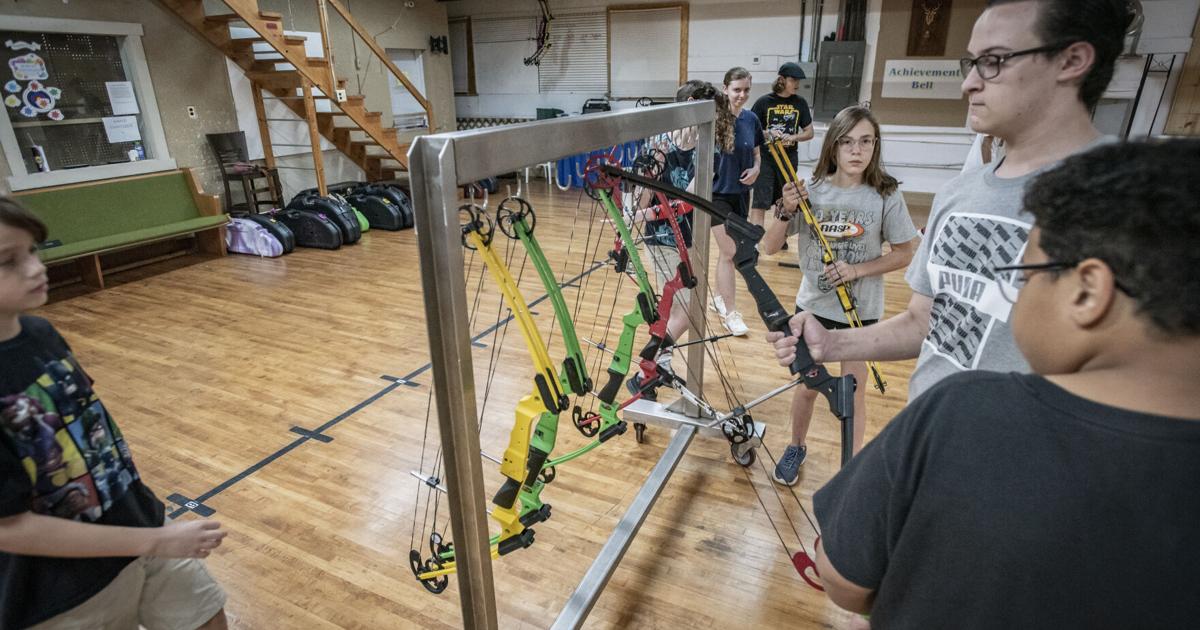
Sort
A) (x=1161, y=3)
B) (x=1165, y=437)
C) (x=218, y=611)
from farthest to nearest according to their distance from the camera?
(x=1161, y=3) < (x=218, y=611) < (x=1165, y=437)

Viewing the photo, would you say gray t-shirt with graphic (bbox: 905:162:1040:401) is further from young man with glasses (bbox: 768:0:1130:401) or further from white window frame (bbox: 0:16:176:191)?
white window frame (bbox: 0:16:176:191)

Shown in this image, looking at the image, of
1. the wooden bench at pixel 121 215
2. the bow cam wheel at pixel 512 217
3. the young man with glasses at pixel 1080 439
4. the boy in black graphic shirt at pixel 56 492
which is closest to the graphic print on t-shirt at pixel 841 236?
the bow cam wheel at pixel 512 217

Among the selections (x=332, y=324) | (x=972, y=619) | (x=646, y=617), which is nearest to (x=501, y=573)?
(x=646, y=617)

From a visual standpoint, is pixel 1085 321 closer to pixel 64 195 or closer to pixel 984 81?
pixel 984 81

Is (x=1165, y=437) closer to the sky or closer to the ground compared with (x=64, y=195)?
closer to the sky

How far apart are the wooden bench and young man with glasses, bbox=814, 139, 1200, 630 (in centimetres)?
593

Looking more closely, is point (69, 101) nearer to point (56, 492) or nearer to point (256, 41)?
point (256, 41)

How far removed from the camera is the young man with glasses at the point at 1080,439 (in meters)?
0.48

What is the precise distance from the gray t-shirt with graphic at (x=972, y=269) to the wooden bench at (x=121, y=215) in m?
5.77

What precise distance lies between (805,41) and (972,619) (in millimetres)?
8671

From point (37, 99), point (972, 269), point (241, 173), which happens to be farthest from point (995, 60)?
point (241, 173)

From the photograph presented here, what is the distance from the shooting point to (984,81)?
1.08 metres

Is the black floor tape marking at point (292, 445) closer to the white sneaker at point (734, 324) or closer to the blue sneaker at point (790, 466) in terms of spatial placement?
the blue sneaker at point (790, 466)

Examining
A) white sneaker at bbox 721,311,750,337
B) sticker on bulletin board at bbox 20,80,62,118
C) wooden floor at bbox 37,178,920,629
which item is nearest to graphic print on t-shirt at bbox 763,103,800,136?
wooden floor at bbox 37,178,920,629
